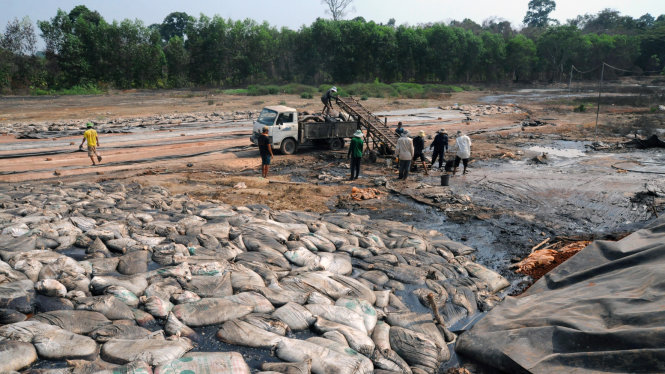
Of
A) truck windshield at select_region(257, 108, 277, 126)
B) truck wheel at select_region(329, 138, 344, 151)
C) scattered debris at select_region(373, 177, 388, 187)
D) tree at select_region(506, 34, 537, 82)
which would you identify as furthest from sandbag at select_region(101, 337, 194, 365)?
tree at select_region(506, 34, 537, 82)

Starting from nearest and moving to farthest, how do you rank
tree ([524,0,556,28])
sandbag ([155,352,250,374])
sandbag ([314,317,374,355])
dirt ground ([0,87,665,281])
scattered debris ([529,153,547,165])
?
sandbag ([155,352,250,374]) → sandbag ([314,317,374,355]) → dirt ground ([0,87,665,281]) → scattered debris ([529,153,547,165]) → tree ([524,0,556,28])

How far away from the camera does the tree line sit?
36.4 metres

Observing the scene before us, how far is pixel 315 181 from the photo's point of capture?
37.7ft

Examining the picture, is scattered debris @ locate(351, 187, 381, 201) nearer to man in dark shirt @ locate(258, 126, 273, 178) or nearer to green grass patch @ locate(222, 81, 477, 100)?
man in dark shirt @ locate(258, 126, 273, 178)

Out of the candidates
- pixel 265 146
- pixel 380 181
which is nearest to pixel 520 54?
pixel 380 181

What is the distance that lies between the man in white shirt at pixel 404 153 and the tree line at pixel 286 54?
33062mm

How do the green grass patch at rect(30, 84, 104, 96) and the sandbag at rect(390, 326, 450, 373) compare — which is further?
the green grass patch at rect(30, 84, 104, 96)

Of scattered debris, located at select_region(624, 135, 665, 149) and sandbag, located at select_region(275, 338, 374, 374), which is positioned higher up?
scattered debris, located at select_region(624, 135, 665, 149)

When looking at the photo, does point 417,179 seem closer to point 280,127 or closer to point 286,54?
point 280,127

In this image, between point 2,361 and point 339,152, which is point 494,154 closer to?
point 339,152

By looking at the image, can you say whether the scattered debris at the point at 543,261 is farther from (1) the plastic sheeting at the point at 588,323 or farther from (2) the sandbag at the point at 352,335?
(2) the sandbag at the point at 352,335

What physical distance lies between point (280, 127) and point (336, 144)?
215 cm

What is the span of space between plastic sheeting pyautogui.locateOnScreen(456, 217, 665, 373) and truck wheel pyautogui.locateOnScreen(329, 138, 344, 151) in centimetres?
1039

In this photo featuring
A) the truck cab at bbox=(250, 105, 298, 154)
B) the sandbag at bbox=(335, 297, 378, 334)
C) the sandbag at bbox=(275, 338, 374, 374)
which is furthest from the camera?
the truck cab at bbox=(250, 105, 298, 154)
